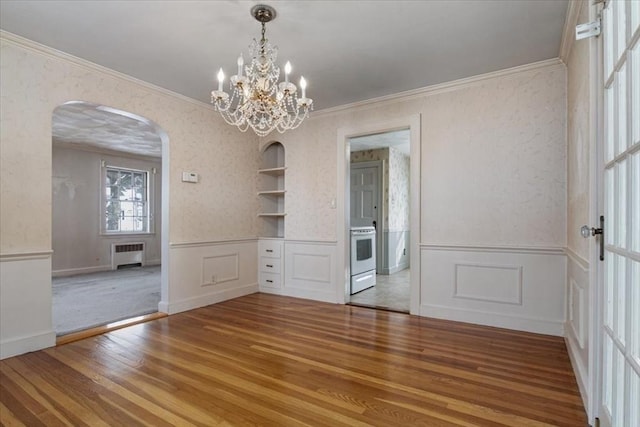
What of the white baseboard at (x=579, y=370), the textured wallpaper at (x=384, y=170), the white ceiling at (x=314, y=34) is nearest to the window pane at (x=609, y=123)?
the white ceiling at (x=314, y=34)

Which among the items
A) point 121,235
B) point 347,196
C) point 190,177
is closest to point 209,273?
point 190,177

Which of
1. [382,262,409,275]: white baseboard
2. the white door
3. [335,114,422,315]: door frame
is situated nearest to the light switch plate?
[335,114,422,315]: door frame

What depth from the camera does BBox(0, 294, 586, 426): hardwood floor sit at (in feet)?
6.06

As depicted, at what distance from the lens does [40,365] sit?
8.16 ft

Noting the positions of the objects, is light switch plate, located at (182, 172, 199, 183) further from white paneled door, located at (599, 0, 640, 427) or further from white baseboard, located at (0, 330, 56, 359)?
white paneled door, located at (599, 0, 640, 427)

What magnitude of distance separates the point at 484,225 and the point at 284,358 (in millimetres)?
2446

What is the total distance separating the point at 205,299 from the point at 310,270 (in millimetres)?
1451

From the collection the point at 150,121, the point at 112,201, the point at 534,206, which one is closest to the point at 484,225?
the point at 534,206

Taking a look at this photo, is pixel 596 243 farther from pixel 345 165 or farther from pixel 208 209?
pixel 208 209

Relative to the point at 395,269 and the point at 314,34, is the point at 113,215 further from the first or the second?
the point at 314,34

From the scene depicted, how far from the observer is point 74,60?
10.0ft

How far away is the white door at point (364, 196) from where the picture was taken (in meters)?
6.96

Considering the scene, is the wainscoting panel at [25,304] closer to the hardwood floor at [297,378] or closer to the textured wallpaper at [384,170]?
the hardwood floor at [297,378]

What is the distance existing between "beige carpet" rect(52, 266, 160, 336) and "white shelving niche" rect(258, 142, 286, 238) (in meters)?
1.93
